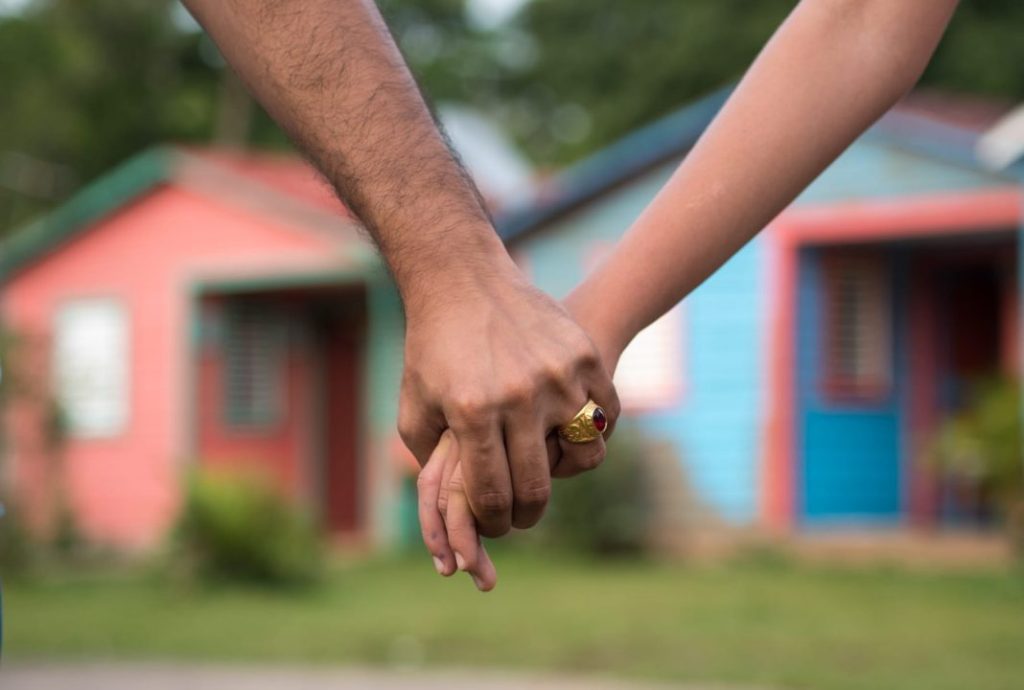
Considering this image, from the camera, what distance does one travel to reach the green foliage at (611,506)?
551 inches

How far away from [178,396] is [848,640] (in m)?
10.2

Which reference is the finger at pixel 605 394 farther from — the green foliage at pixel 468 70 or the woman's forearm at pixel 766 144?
the green foliage at pixel 468 70

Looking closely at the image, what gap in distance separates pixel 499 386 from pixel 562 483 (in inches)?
524

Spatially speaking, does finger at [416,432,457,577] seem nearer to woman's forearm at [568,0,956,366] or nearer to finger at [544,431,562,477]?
finger at [544,431,562,477]

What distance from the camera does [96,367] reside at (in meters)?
18.0

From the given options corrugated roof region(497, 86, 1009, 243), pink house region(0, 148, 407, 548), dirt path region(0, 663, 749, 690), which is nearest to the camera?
dirt path region(0, 663, 749, 690)

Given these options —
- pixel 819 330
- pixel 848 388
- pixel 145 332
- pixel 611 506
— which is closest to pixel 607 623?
pixel 611 506

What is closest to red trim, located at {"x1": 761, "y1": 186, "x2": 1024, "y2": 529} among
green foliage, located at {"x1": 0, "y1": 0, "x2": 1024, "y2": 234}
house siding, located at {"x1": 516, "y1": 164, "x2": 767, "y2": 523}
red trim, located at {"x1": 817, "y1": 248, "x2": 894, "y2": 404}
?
house siding, located at {"x1": 516, "y1": 164, "x2": 767, "y2": 523}

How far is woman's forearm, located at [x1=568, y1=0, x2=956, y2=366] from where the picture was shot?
1386 millimetres

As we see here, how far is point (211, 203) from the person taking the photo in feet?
56.0

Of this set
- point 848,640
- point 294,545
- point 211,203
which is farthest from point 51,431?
point 848,640

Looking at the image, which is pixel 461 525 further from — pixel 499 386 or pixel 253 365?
pixel 253 365

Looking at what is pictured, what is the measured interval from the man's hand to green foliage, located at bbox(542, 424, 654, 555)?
41.0 feet

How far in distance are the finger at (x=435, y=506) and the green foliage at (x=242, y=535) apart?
1127 centimetres
